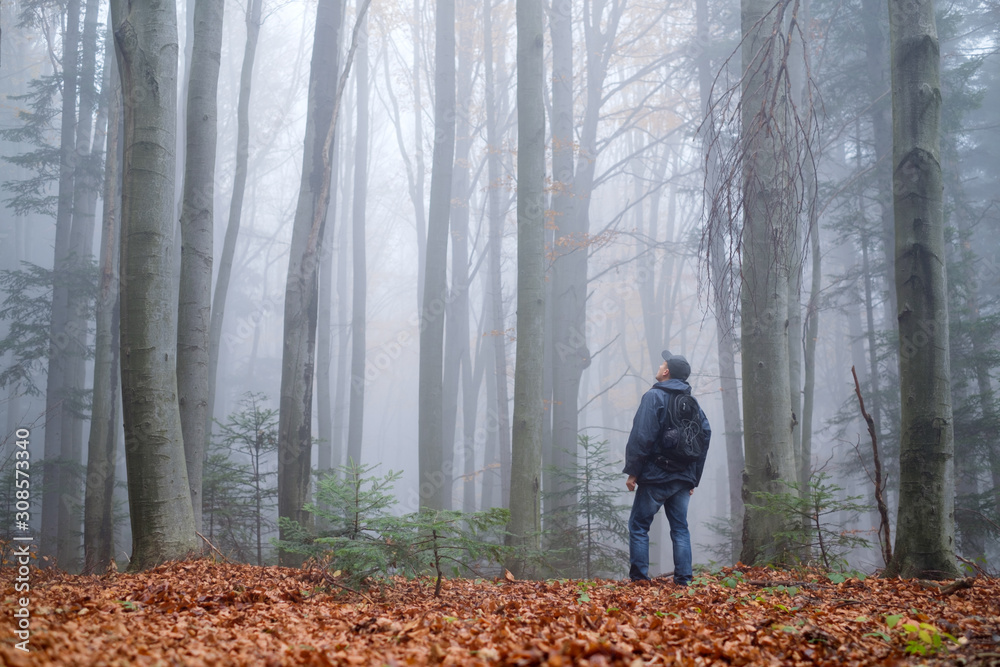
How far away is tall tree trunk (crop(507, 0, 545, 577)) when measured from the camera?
715cm

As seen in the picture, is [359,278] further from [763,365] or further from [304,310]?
[763,365]

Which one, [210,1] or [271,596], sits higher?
[210,1]

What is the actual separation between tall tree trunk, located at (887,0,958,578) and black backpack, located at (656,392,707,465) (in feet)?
5.49

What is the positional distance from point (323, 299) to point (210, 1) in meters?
11.2

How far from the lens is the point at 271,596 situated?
13.5ft

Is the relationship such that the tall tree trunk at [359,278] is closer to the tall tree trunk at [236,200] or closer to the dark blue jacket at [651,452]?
the tall tree trunk at [236,200]

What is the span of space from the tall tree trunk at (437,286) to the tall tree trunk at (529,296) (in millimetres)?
3449

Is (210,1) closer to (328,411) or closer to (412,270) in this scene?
(328,411)

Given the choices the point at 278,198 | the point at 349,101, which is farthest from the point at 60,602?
the point at 278,198

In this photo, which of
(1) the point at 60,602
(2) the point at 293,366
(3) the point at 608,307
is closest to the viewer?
(1) the point at 60,602

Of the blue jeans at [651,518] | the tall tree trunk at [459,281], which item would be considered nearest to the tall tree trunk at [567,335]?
the tall tree trunk at [459,281]

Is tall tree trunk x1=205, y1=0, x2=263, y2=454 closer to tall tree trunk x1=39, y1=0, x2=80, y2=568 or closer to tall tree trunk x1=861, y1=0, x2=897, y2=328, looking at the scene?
tall tree trunk x1=39, y1=0, x2=80, y2=568

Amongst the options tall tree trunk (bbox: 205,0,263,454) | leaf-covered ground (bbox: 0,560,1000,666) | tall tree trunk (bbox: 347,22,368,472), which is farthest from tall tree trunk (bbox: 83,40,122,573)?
tall tree trunk (bbox: 347,22,368,472)

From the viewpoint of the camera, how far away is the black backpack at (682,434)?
230 inches
